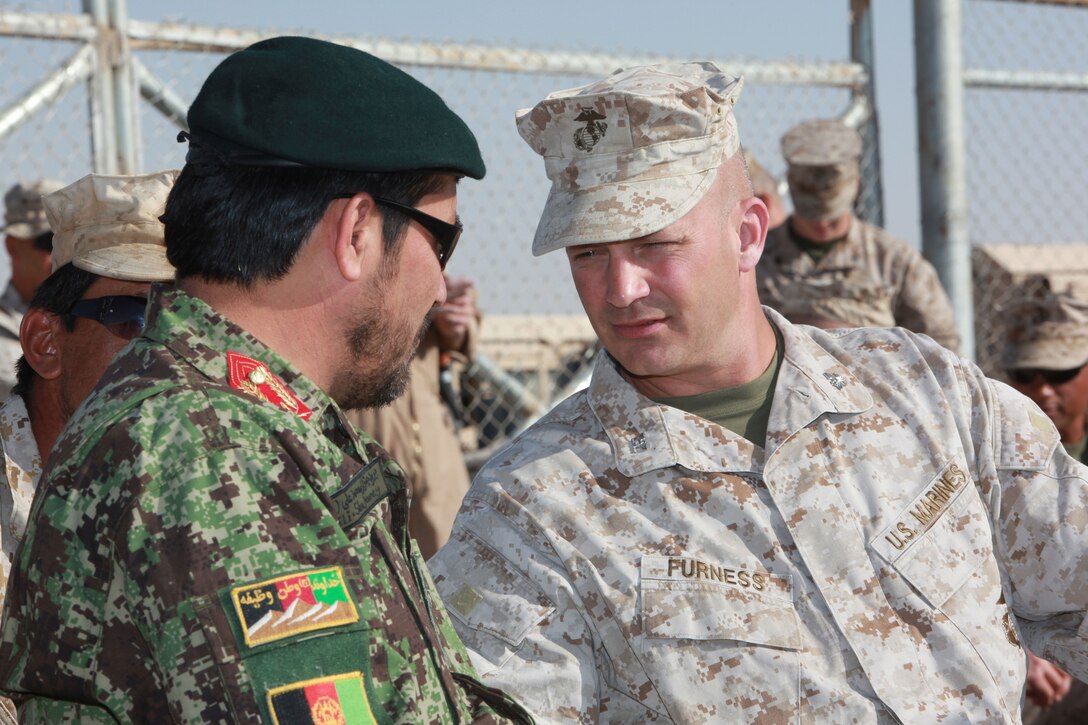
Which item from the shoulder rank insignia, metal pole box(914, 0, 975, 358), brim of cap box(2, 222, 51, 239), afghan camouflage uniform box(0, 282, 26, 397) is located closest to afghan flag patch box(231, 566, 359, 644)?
the shoulder rank insignia

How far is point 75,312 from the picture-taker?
2.46 m

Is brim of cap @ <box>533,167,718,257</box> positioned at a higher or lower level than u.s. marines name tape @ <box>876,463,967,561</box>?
higher

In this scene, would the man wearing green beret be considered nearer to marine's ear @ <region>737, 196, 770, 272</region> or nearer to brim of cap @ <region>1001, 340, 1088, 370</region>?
marine's ear @ <region>737, 196, 770, 272</region>

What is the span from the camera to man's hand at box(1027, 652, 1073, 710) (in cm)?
363

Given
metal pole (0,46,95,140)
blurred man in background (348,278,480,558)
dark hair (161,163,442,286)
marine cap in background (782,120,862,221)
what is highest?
dark hair (161,163,442,286)

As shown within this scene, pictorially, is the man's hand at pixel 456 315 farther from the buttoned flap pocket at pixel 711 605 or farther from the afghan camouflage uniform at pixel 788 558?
the buttoned flap pocket at pixel 711 605

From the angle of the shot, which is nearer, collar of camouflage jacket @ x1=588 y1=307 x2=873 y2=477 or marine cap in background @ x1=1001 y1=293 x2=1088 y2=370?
collar of camouflage jacket @ x1=588 y1=307 x2=873 y2=477

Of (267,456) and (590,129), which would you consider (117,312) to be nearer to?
(590,129)

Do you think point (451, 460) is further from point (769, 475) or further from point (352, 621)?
point (352, 621)

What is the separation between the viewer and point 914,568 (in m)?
2.21

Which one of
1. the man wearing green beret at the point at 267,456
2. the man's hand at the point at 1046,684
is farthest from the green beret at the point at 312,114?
the man's hand at the point at 1046,684

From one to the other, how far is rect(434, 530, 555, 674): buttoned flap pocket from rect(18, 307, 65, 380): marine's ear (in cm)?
86

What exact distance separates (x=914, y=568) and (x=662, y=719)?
19.6 inches

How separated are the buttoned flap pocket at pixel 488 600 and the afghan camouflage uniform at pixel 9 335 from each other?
6.59ft
